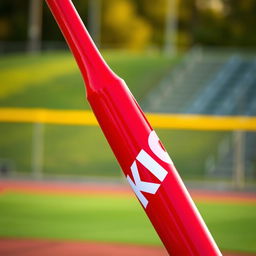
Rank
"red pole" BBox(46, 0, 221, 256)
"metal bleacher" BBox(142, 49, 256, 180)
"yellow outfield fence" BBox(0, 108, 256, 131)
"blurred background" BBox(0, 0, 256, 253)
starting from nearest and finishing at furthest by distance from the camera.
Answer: "red pole" BBox(46, 0, 221, 256)
"blurred background" BBox(0, 0, 256, 253)
"yellow outfield fence" BBox(0, 108, 256, 131)
"metal bleacher" BBox(142, 49, 256, 180)

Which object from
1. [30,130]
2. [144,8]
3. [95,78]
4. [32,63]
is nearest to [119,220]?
[95,78]

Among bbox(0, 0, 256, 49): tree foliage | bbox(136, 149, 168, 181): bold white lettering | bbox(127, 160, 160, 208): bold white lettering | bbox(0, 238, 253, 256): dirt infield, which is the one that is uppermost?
bbox(0, 0, 256, 49): tree foliage

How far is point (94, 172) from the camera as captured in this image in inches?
696

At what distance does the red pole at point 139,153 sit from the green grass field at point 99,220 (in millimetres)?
2900

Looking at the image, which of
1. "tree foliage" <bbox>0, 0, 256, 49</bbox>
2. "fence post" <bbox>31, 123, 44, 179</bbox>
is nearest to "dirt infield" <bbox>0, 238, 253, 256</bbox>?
"fence post" <bbox>31, 123, 44, 179</bbox>

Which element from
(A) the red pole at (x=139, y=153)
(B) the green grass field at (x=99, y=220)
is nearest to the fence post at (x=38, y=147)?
(B) the green grass field at (x=99, y=220)

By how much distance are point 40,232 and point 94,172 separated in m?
11.5

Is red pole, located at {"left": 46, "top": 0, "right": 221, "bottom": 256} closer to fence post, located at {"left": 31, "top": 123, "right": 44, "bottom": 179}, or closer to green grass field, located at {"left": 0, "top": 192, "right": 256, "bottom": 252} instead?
green grass field, located at {"left": 0, "top": 192, "right": 256, "bottom": 252}

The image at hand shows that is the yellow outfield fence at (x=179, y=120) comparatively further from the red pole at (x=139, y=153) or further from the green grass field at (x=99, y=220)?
the red pole at (x=139, y=153)

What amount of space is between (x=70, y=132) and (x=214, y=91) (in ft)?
18.0

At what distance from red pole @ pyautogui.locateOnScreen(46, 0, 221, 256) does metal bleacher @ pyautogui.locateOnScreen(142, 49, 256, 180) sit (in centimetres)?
1380

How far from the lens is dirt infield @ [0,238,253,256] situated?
492 cm

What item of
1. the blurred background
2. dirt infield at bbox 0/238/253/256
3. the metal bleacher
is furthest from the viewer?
the metal bleacher

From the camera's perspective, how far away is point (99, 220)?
736 cm
